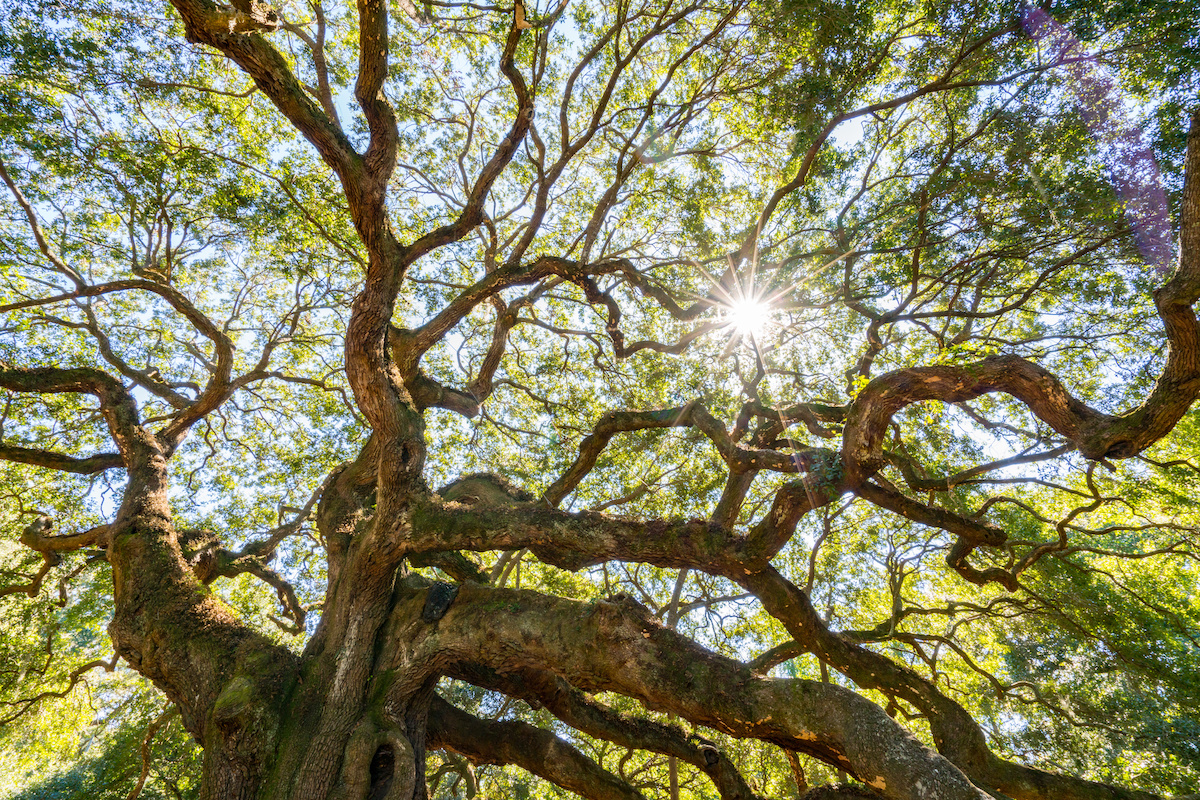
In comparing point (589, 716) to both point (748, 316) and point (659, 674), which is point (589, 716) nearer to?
point (659, 674)

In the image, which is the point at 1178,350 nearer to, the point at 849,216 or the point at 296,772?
the point at 849,216

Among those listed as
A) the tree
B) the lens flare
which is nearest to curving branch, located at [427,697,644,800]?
the tree

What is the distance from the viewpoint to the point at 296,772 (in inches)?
167

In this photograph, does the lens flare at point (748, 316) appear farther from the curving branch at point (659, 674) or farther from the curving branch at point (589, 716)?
the curving branch at point (589, 716)

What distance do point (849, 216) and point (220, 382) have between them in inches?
348

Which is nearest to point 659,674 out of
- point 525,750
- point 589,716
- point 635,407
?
point 589,716

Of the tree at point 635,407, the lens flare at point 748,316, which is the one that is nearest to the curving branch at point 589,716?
the tree at point 635,407

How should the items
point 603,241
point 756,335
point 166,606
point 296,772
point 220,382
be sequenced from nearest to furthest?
1. point 296,772
2. point 166,606
3. point 220,382
4. point 756,335
5. point 603,241

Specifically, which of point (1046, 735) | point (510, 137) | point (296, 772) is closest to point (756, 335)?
point (510, 137)

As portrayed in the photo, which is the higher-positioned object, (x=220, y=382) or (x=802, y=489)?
(x=220, y=382)

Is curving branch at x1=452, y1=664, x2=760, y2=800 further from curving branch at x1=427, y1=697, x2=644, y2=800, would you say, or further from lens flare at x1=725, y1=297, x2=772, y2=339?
lens flare at x1=725, y1=297, x2=772, y2=339

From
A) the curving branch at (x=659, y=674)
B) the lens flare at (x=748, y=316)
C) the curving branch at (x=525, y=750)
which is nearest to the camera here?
the curving branch at (x=659, y=674)

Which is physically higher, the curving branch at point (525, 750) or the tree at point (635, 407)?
the tree at point (635, 407)

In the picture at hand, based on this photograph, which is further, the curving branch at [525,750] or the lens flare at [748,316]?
the lens flare at [748,316]
